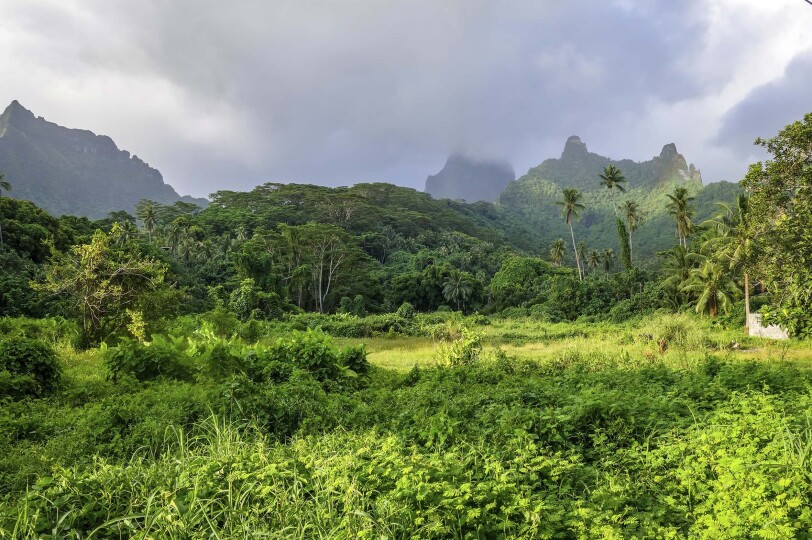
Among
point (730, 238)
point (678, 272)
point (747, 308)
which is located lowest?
point (747, 308)

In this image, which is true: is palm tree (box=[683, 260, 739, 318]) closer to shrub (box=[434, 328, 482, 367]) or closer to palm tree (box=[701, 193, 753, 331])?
palm tree (box=[701, 193, 753, 331])

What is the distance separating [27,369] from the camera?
829 cm

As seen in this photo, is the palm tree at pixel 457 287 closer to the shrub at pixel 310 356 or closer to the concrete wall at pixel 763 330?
the concrete wall at pixel 763 330

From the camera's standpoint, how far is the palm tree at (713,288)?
32.1 meters

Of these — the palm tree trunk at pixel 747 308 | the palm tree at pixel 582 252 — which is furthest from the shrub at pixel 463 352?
the palm tree at pixel 582 252

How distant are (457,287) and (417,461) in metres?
47.8

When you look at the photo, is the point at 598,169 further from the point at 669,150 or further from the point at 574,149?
the point at 669,150

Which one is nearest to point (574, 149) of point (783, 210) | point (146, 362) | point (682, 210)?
point (682, 210)

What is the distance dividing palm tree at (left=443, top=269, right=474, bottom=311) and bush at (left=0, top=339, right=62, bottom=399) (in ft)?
144

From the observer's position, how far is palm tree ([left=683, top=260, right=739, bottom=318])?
3209cm

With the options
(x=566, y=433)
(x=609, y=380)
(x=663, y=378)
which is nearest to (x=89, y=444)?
(x=566, y=433)

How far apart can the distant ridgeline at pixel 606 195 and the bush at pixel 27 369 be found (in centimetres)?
8516

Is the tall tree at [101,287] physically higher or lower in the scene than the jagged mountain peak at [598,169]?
lower

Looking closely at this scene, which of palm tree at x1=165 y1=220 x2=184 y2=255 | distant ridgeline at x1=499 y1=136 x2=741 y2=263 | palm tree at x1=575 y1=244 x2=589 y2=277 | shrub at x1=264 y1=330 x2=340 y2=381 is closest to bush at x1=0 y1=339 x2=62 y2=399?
shrub at x1=264 y1=330 x2=340 y2=381
